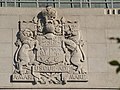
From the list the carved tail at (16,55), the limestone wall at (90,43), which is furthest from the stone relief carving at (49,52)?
the limestone wall at (90,43)

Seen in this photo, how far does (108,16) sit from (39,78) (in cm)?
317

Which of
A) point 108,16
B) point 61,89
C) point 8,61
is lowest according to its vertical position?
point 61,89

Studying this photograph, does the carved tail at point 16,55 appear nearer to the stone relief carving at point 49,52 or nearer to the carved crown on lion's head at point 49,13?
the stone relief carving at point 49,52

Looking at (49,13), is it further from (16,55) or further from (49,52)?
(16,55)

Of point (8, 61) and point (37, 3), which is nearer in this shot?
point (8, 61)

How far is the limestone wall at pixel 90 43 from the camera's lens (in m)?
14.1

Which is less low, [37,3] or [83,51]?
[37,3]

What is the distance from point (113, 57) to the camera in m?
14.6

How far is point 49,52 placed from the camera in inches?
549

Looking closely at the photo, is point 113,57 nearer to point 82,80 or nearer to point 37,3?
point 82,80

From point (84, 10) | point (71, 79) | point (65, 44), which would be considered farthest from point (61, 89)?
point (84, 10)

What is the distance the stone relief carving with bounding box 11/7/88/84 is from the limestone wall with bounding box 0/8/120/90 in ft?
0.62

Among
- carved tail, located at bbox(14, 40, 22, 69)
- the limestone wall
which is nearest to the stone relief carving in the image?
carved tail, located at bbox(14, 40, 22, 69)

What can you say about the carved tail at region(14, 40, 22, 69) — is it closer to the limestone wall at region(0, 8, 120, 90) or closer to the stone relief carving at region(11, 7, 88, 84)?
the stone relief carving at region(11, 7, 88, 84)
